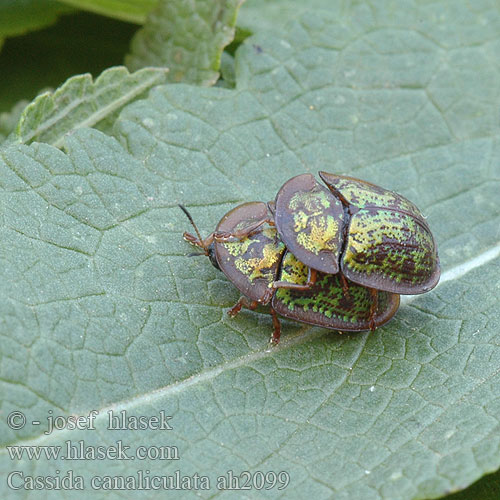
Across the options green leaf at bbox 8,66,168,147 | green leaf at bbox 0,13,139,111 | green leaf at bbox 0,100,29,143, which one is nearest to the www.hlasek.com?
green leaf at bbox 8,66,168,147

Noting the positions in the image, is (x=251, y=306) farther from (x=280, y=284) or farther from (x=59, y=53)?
(x=59, y=53)

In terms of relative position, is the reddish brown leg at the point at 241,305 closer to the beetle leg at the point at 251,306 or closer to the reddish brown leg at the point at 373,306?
the beetle leg at the point at 251,306

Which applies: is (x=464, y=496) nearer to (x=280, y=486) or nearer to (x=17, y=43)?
(x=280, y=486)

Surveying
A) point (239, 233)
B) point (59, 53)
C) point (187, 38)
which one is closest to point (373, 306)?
point (239, 233)

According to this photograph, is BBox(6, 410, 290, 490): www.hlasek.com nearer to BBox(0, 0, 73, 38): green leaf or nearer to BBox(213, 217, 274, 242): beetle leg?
BBox(213, 217, 274, 242): beetle leg

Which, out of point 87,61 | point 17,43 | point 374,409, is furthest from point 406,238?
point 17,43
